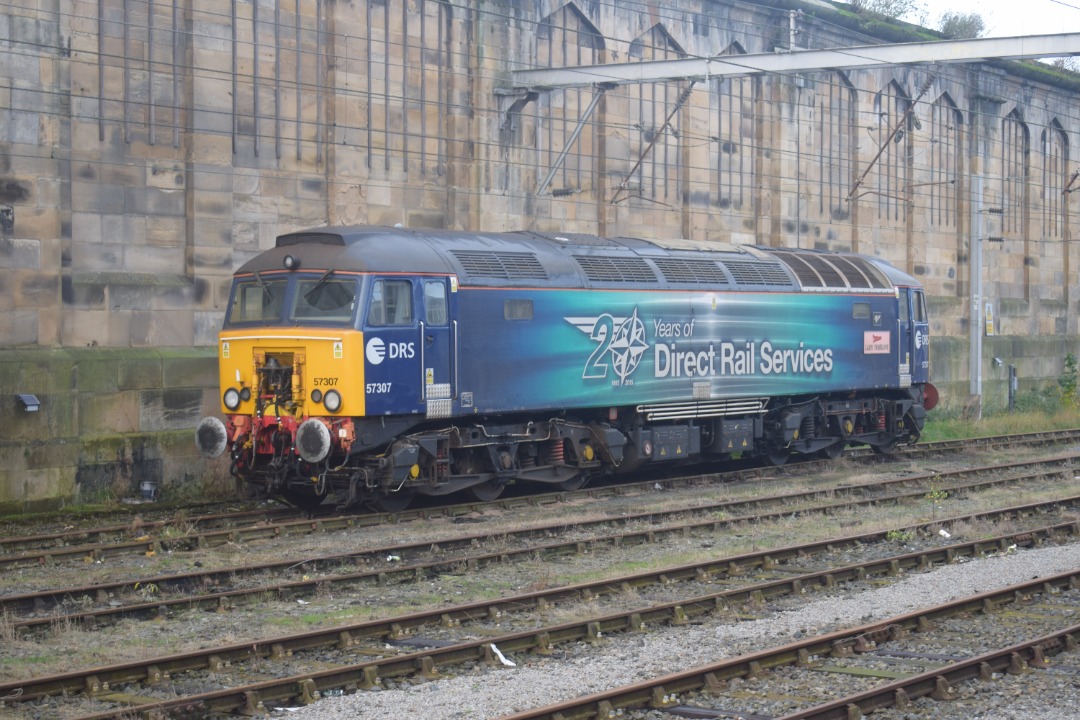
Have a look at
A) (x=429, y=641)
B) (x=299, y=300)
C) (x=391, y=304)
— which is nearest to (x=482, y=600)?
(x=429, y=641)

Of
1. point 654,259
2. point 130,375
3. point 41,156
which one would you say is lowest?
point 130,375

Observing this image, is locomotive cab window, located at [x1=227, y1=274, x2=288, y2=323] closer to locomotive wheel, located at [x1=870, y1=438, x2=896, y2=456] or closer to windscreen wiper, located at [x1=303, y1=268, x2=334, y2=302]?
windscreen wiper, located at [x1=303, y1=268, x2=334, y2=302]

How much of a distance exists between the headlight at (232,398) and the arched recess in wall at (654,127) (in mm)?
12228

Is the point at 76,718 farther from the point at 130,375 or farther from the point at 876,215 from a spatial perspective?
the point at 876,215

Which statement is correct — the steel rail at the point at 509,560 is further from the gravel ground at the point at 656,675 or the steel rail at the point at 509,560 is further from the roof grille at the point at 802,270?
the roof grille at the point at 802,270

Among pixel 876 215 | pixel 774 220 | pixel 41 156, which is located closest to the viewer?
pixel 41 156

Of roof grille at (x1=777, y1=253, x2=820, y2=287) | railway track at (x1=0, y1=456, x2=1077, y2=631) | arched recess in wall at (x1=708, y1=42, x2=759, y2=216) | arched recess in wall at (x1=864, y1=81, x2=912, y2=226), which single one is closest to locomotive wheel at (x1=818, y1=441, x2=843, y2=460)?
roof grille at (x1=777, y1=253, x2=820, y2=287)

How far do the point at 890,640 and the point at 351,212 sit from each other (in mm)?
13737

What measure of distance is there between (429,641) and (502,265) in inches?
320

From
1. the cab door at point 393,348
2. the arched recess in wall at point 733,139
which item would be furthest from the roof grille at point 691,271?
the arched recess in wall at point 733,139

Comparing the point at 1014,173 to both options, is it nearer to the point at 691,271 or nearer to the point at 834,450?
the point at 834,450

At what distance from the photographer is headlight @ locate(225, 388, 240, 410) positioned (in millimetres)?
16641

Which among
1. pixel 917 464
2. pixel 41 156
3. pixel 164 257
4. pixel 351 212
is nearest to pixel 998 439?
pixel 917 464

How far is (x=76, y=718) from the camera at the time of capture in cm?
778
